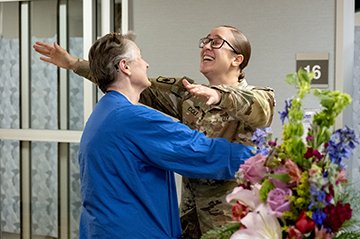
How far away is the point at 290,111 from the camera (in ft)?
3.51

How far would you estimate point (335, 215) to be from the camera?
3.34 ft

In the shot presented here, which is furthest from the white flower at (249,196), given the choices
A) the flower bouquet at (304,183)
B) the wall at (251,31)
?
the wall at (251,31)

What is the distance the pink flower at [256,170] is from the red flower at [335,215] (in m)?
0.16

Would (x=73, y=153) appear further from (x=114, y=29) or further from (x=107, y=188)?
(x=107, y=188)

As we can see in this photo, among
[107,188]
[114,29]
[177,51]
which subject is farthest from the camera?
[114,29]

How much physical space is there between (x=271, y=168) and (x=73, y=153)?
2.52 m

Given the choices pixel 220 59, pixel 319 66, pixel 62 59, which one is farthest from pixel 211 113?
pixel 319 66

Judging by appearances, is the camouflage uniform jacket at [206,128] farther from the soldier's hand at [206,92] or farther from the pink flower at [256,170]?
the pink flower at [256,170]

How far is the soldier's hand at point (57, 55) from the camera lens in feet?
7.97

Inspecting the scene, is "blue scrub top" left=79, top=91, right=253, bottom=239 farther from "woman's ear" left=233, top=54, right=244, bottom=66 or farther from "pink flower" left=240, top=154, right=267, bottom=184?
"pink flower" left=240, top=154, right=267, bottom=184

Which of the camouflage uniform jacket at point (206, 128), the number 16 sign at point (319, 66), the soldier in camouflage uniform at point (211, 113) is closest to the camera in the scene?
the camouflage uniform jacket at point (206, 128)

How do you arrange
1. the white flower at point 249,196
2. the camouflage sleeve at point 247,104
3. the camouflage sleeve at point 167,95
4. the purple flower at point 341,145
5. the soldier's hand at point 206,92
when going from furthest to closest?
1. the camouflage sleeve at point 167,95
2. the camouflage sleeve at point 247,104
3. the soldier's hand at point 206,92
4. the white flower at point 249,196
5. the purple flower at point 341,145

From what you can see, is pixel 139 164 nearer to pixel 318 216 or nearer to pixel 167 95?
pixel 167 95

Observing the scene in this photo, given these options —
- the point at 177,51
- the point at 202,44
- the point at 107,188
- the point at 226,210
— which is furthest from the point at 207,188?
the point at 177,51
